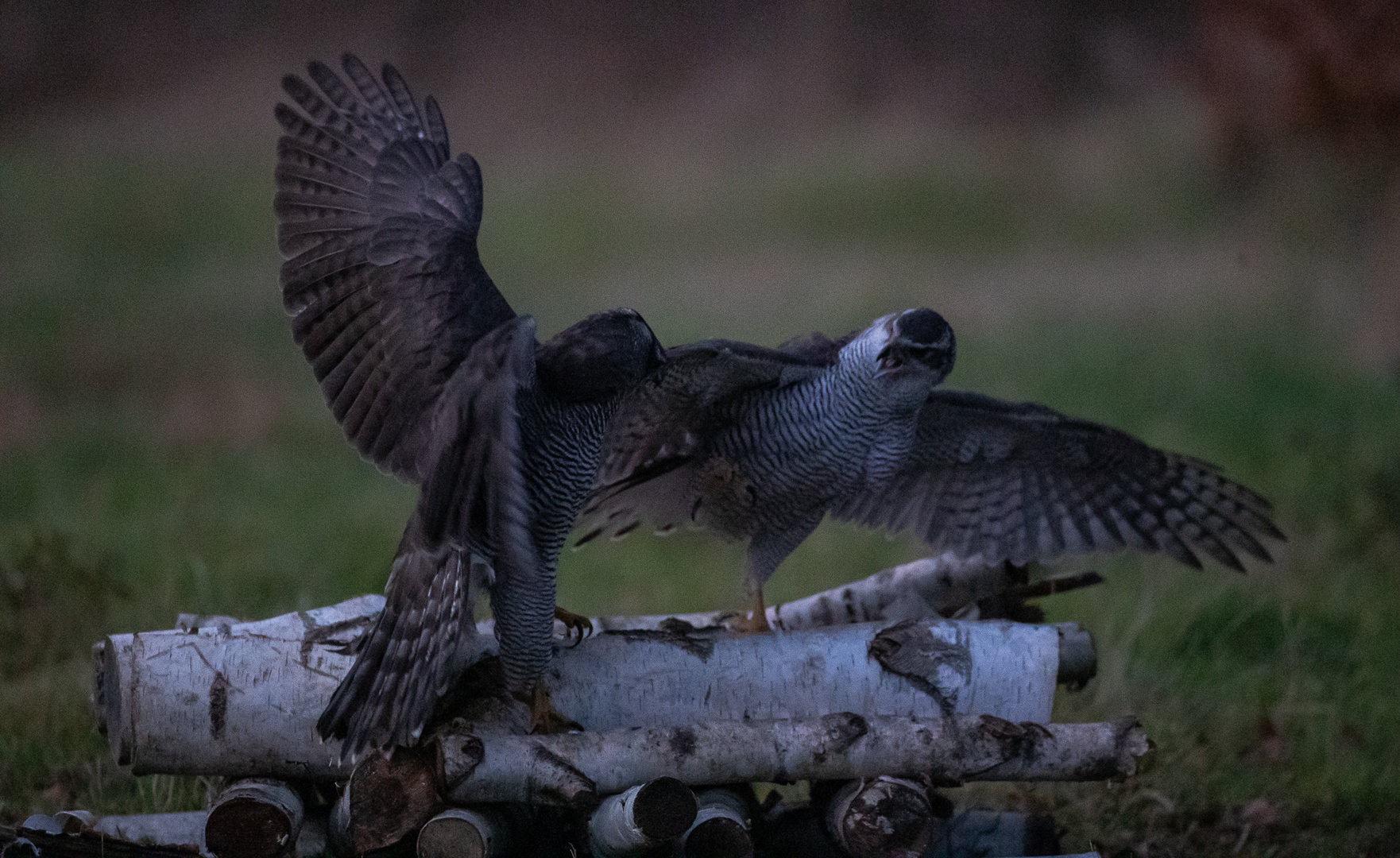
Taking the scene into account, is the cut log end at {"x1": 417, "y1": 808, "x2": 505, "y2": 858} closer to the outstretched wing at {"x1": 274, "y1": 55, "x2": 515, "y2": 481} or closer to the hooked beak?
the outstretched wing at {"x1": 274, "y1": 55, "x2": 515, "y2": 481}

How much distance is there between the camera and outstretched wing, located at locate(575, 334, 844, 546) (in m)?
3.47

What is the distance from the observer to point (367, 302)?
10.1 feet

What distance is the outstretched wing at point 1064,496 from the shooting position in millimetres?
3996

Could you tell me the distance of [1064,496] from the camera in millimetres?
4090

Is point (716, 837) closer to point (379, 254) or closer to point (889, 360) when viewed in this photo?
point (889, 360)

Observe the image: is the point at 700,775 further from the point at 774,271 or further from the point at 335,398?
the point at 774,271

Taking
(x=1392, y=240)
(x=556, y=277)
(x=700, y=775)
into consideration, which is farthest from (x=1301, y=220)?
(x=700, y=775)

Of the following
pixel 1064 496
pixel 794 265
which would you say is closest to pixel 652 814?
pixel 1064 496

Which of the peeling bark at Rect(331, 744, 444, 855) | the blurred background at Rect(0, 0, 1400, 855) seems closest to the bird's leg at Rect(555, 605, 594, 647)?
the peeling bark at Rect(331, 744, 444, 855)

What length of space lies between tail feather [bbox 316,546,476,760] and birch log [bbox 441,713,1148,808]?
0.14 metres

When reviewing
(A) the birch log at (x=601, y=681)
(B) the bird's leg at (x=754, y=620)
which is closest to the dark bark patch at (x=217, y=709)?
(A) the birch log at (x=601, y=681)

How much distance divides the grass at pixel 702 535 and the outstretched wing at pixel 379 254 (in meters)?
1.45

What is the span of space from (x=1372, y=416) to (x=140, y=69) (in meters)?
11.1

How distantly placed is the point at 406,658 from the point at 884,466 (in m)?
1.64
